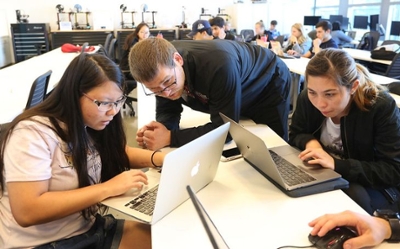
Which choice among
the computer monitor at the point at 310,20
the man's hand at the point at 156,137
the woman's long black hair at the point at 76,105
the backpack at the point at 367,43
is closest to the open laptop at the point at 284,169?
the man's hand at the point at 156,137

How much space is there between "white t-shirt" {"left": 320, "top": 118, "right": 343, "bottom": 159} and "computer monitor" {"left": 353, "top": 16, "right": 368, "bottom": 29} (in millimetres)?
6384

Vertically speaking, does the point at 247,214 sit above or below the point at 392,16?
below

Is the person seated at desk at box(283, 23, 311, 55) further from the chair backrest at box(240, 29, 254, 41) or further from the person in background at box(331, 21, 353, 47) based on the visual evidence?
the chair backrest at box(240, 29, 254, 41)

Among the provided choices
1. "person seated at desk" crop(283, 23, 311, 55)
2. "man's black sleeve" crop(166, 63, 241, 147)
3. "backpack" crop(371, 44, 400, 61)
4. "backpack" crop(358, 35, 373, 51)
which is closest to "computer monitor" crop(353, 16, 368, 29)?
"backpack" crop(358, 35, 373, 51)

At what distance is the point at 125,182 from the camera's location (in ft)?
3.74

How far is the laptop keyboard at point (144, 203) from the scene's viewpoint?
1.06 metres

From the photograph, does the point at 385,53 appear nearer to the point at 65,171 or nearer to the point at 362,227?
the point at 362,227

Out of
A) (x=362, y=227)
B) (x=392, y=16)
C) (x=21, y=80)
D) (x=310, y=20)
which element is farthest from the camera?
(x=310, y=20)

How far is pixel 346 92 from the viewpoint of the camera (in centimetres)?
135

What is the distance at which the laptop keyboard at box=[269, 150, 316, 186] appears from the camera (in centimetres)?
117

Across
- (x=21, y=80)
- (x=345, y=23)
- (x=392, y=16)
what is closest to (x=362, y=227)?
(x=21, y=80)

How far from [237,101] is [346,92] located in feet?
1.40

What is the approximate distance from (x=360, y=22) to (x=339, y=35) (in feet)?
2.40

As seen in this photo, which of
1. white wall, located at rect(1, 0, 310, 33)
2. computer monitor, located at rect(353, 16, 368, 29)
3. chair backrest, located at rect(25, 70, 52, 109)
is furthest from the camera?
white wall, located at rect(1, 0, 310, 33)
